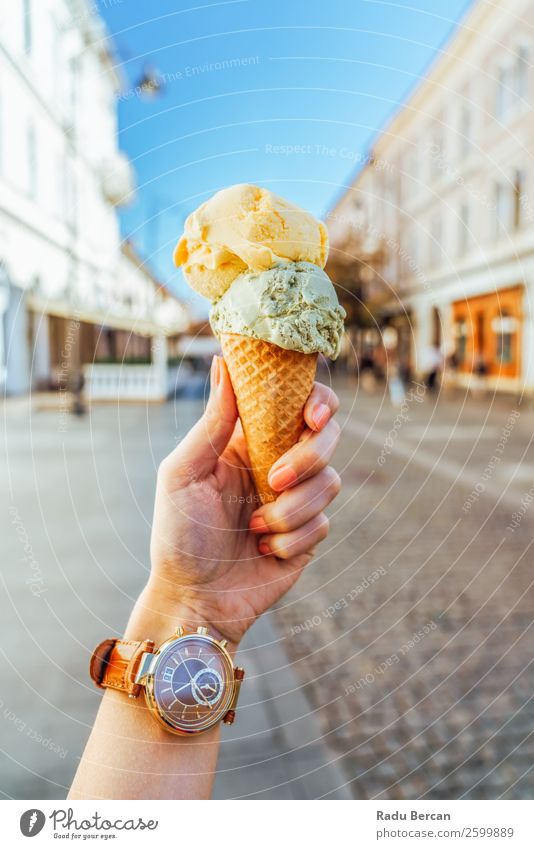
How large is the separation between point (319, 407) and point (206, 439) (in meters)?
0.19

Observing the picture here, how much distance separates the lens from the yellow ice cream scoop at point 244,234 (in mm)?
966

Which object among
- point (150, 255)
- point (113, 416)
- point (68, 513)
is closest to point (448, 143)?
point (113, 416)

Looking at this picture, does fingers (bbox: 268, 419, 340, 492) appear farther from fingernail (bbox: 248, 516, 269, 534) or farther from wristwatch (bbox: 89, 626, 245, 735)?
wristwatch (bbox: 89, 626, 245, 735)

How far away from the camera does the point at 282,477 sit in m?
1.03

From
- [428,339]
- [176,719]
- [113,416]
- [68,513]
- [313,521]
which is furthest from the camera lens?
[428,339]

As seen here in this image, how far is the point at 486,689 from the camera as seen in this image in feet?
7.29

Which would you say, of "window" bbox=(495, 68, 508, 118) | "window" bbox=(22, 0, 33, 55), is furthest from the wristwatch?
"window" bbox=(495, 68, 508, 118)

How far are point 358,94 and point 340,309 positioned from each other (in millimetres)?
469

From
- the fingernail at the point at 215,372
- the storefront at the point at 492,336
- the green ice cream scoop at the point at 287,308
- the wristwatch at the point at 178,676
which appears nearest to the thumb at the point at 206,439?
the fingernail at the point at 215,372

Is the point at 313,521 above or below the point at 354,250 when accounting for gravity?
below

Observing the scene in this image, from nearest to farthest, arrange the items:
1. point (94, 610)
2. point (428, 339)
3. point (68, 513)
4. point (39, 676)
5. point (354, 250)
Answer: point (354, 250) < point (39, 676) < point (94, 610) < point (68, 513) < point (428, 339)

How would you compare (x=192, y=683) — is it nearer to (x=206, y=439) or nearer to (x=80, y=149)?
(x=206, y=439)

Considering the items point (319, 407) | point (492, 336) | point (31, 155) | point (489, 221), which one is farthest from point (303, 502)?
point (492, 336)

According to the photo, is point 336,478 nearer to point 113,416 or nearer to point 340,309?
point 340,309
